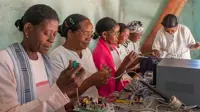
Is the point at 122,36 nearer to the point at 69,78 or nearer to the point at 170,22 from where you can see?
the point at 170,22

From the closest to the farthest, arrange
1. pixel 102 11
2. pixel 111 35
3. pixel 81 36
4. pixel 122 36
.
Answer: pixel 81 36 → pixel 111 35 → pixel 122 36 → pixel 102 11

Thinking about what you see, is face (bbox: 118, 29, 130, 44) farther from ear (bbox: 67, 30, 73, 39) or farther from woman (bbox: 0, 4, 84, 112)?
woman (bbox: 0, 4, 84, 112)


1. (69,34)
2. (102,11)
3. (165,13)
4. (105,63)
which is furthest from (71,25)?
(165,13)

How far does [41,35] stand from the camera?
1.04m

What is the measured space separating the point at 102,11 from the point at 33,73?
1.91 meters

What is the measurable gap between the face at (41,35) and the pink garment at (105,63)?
82 centimetres

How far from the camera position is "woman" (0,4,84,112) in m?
0.88

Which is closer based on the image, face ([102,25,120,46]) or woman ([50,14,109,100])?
woman ([50,14,109,100])

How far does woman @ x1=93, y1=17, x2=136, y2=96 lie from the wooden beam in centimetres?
149

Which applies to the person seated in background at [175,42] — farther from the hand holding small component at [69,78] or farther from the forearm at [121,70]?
the hand holding small component at [69,78]

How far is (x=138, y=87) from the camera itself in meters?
1.45

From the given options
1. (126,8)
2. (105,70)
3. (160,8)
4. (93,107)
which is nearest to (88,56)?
(105,70)

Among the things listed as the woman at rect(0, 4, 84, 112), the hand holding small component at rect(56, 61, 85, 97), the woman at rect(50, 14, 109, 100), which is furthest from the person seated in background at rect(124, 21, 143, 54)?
the hand holding small component at rect(56, 61, 85, 97)

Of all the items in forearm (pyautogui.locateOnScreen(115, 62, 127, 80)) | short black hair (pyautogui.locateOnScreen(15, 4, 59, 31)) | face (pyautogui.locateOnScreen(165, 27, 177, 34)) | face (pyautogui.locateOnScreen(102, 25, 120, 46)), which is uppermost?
short black hair (pyautogui.locateOnScreen(15, 4, 59, 31))
